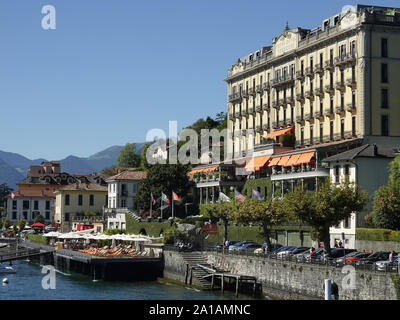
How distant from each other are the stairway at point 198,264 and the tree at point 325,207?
39.6 feet

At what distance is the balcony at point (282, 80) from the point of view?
98.5 meters

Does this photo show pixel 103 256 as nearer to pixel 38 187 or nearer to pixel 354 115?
pixel 354 115

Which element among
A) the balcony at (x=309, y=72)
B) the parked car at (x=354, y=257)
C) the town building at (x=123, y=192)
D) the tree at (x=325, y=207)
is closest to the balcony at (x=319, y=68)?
the balcony at (x=309, y=72)

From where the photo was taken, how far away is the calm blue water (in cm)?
5931

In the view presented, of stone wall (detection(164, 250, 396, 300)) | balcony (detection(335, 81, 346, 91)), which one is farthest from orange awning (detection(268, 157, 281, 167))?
stone wall (detection(164, 250, 396, 300))

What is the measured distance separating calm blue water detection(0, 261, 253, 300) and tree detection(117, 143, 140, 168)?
10641cm

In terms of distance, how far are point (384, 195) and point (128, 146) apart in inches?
5368

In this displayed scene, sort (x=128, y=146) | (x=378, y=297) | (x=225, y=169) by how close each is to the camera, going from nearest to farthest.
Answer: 1. (x=378, y=297)
2. (x=225, y=169)
3. (x=128, y=146)

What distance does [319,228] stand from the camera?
55.9 metres

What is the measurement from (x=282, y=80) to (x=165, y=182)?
2215cm

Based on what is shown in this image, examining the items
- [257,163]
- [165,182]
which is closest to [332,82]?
[257,163]

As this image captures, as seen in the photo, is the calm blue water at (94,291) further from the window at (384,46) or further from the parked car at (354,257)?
the window at (384,46)
